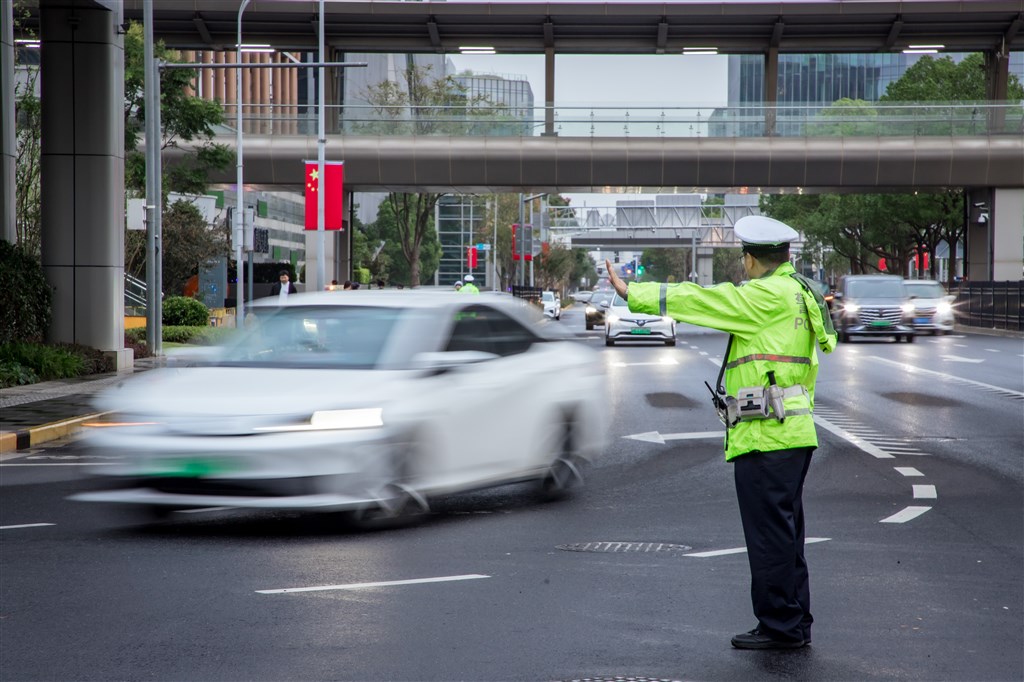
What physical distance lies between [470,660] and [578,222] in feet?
357

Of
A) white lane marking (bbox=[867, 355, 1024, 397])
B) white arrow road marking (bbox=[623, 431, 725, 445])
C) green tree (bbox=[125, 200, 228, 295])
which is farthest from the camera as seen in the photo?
green tree (bbox=[125, 200, 228, 295])

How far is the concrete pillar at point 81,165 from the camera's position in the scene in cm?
2395

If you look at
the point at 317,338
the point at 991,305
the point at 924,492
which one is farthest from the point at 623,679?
the point at 991,305

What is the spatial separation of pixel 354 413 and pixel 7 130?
17726 millimetres

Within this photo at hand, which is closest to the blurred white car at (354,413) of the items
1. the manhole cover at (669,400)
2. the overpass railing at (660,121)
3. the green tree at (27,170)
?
the manhole cover at (669,400)

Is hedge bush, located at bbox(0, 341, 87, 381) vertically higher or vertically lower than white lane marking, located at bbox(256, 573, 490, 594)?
higher

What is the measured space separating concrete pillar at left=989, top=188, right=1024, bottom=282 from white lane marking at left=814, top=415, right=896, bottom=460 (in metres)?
35.5

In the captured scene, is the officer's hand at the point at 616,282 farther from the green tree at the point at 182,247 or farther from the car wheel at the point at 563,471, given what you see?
the green tree at the point at 182,247

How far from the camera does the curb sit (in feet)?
46.4

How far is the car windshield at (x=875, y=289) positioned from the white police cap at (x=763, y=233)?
34542 millimetres

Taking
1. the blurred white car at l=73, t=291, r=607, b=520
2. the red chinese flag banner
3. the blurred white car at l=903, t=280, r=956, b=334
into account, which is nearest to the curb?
the blurred white car at l=73, t=291, r=607, b=520

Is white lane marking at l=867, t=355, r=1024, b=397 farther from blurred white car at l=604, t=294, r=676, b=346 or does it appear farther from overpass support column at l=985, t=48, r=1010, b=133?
Result: overpass support column at l=985, t=48, r=1010, b=133

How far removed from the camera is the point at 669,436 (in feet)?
49.2

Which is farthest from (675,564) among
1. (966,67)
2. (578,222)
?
(578,222)
